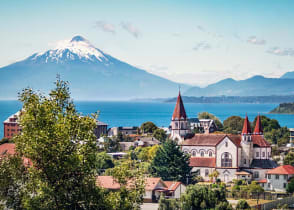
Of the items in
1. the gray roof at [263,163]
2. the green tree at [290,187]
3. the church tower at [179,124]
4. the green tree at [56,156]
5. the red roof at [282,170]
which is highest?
the church tower at [179,124]

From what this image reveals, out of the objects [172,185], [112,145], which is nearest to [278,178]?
[172,185]

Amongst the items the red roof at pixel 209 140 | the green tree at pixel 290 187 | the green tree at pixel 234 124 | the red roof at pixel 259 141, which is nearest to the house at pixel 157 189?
the green tree at pixel 290 187

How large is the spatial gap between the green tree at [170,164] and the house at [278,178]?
27.3 feet

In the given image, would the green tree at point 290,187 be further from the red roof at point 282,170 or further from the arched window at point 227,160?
the arched window at point 227,160

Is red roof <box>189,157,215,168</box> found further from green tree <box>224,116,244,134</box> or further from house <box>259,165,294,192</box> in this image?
green tree <box>224,116,244,134</box>

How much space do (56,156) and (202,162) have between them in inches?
1730

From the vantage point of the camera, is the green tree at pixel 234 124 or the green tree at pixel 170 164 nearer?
the green tree at pixel 170 164

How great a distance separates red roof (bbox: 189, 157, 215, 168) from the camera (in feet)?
196

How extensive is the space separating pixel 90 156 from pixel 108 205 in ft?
6.47

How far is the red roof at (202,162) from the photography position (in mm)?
59881

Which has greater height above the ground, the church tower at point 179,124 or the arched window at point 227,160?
the church tower at point 179,124

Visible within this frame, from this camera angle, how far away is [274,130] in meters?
100

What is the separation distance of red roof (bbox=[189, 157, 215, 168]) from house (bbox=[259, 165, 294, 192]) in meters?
7.70

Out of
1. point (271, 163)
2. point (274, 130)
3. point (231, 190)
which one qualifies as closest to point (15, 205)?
point (231, 190)
